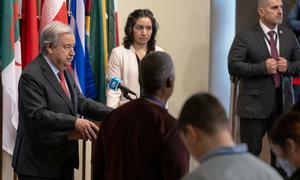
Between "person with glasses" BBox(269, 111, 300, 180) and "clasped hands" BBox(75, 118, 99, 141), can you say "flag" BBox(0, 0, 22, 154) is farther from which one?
"person with glasses" BBox(269, 111, 300, 180)

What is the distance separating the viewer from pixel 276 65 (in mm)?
4836

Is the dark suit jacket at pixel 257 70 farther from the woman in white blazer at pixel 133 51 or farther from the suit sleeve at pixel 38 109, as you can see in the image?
the suit sleeve at pixel 38 109

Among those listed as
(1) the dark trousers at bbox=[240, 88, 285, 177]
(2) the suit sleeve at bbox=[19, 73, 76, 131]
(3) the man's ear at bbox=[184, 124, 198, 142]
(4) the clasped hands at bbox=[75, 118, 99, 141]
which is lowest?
(1) the dark trousers at bbox=[240, 88, 285, 177]

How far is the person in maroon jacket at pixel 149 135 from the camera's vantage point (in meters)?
2.60

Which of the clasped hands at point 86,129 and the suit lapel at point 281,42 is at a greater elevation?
the suit lapel at point 281,42

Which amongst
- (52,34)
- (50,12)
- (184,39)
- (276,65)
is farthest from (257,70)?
(52,34)

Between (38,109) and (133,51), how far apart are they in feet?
5.89

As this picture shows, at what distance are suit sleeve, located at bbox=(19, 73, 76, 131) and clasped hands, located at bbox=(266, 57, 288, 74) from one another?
6.36 feet

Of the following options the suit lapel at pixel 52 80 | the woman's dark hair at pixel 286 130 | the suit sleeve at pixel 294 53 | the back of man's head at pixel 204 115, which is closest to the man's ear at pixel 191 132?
the back of man's head at pixel 204 115

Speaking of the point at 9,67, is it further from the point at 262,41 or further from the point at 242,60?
the point at 262,41

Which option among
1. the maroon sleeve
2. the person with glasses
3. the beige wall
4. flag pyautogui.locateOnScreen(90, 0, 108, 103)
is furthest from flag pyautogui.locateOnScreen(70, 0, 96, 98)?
the person with glasses

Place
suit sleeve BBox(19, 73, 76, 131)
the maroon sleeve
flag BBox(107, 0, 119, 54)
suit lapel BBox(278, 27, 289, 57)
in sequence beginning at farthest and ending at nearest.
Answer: flag BBox(107, 0, 119, 54)
suit lapel BBox(278, 27, 289, 57)
suit sleeve BBox(19, 73, 76, 131)
the maroon sleeve

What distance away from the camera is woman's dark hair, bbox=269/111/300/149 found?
2127 millimetres

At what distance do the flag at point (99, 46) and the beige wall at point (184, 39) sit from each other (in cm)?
77
